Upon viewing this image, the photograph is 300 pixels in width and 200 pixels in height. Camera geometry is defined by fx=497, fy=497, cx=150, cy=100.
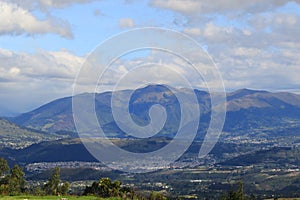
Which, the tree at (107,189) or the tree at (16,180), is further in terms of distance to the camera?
the tree at (16,180)

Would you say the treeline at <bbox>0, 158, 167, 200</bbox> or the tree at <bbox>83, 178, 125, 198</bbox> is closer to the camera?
the tree at <bbox>83, 178, 125, 198</bbox>

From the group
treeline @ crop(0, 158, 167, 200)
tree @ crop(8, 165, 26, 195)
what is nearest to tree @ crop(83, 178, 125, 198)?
treeline @ crop(0, 158, 167, 200)

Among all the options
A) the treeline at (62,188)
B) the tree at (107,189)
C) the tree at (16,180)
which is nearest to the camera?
the tree at (107,189)

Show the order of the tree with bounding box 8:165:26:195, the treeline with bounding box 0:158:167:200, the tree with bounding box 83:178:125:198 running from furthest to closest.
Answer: the tree with bounding box 8:165:26:195, the treeline with bounding box 0:158:167:200, the tree with bounding box 83:178:125:198

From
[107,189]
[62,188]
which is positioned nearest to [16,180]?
[62,188]

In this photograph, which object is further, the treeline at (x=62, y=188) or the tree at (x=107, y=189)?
the treeline at (x=62, y=188)

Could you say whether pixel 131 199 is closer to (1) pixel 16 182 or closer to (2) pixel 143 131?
(2) pixel 143 131

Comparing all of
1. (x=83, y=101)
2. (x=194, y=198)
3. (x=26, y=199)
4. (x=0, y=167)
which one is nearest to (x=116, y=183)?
(x=83, y=101)

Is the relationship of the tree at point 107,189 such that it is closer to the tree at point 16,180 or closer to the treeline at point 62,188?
the treeline at point 62,188

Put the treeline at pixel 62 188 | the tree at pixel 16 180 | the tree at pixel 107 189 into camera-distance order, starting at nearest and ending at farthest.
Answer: the tree at pixel 107 189 → the treeline at pixel 62 188 → the tree at pixel 16 180

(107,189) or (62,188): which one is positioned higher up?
(107,189)

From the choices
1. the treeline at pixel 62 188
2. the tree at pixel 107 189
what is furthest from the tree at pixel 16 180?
the tree at pixel 107 189

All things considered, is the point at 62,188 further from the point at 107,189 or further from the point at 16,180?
the point at 107,189

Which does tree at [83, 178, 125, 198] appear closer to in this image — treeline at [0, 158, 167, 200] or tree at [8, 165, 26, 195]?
treeline at [0, 158, 167, 200]
